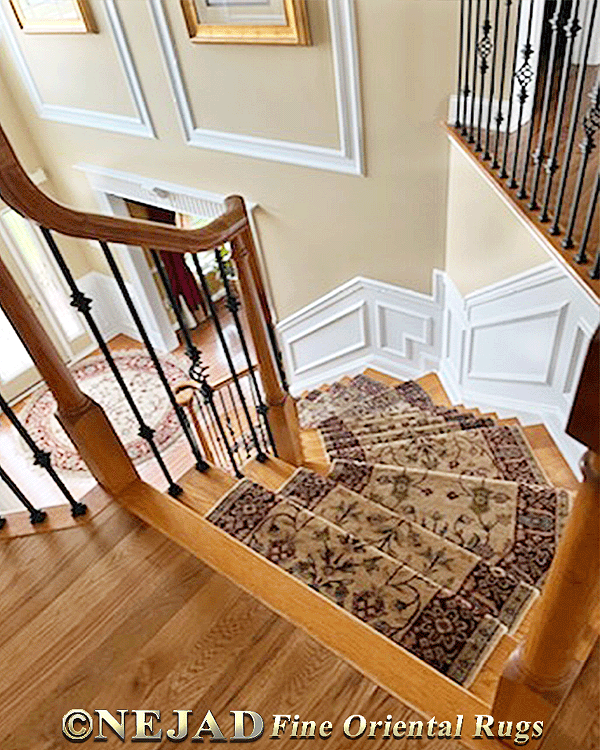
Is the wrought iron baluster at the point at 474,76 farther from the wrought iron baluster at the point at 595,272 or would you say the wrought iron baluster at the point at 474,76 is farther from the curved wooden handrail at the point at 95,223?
the curved wooden handrail at the point at 95,223

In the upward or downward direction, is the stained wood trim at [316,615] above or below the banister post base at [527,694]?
below

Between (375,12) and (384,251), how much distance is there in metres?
1.41

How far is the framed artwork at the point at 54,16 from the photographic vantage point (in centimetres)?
422

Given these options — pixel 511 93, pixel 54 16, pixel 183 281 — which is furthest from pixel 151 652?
pixel 183 281

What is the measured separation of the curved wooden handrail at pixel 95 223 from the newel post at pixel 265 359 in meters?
0.10

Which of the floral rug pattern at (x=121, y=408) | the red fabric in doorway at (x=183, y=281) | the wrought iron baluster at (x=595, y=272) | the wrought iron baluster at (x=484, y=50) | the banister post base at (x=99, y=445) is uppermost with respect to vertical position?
the wrought iron baluster at (x=484, y=50)

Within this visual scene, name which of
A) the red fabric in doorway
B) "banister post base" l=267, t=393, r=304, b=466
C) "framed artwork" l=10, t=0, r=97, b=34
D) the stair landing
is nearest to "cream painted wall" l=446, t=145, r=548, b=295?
"banister post base" l=267, t=393, r=304, b=466

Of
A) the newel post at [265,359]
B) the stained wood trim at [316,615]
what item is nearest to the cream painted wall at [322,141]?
the newel post at [265,359]

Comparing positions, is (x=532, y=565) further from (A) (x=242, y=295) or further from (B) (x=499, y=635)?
A: (A) (x=242, y=295)

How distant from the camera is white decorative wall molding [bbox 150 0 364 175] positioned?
10.8 ft

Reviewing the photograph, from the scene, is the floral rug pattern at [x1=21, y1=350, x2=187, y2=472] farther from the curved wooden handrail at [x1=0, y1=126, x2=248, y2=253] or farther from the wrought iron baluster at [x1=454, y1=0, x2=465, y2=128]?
the curved wooden handrail at [x1=0, y1=126, x2=248, y2=253]

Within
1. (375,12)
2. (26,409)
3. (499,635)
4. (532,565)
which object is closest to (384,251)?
(375,12)

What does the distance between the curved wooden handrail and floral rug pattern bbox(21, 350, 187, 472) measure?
4061mm

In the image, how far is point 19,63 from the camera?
498 centimetres
